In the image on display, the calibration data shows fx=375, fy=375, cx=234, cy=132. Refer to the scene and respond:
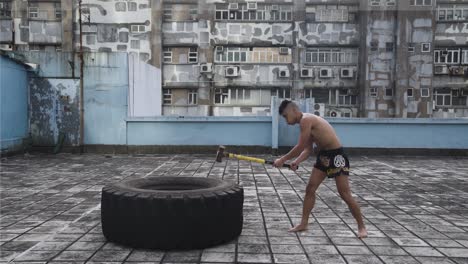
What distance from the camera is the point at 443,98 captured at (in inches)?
989

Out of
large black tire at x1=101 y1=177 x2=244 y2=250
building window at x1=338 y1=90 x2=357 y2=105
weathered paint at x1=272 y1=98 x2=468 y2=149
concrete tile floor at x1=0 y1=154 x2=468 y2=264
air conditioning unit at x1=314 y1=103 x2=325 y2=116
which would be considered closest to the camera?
concrete tile floor at x1=0 y1=154 x2=468 y2=264

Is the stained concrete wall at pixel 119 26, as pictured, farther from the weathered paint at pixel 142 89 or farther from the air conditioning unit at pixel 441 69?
the air conditioning unit at pixel 441 69

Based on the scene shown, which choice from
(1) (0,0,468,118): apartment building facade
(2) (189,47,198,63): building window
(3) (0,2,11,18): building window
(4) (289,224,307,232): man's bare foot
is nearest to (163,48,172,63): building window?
(1) (0,0,468,118): apartment building facade

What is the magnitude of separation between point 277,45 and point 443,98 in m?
11.7

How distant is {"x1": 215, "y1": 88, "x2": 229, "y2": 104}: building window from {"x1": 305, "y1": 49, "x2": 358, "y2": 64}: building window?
587 centimetres

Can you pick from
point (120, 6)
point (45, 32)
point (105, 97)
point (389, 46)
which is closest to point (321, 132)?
point (105, 97)

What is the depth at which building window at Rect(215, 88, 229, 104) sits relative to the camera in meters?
25.2

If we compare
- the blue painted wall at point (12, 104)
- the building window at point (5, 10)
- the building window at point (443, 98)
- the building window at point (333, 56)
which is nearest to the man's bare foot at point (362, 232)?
the blue painted wall at point (12, 104)

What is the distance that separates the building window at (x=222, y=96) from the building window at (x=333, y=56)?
587 centimetres

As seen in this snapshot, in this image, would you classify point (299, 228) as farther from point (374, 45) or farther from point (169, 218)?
point (374, 45)

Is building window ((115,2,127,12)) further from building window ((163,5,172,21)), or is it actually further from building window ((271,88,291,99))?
building window ((271,88,291,99))

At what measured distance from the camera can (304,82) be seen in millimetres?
24922

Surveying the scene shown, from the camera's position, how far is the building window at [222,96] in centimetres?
2525

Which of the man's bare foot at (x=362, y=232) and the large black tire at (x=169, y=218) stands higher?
the large black tire at (x=169, y=218)
